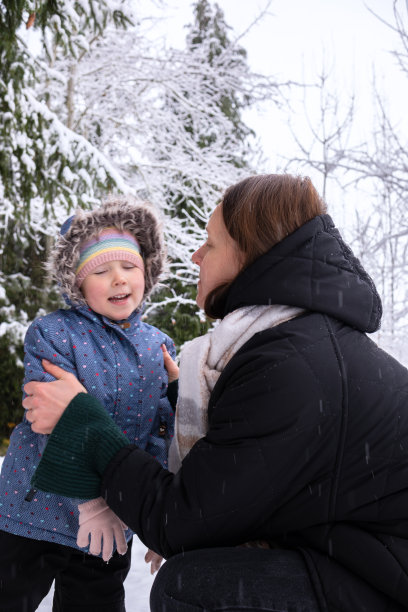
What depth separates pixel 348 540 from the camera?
127cm

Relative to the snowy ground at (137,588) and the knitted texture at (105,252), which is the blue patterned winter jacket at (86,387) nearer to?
the knitted texture at (105,252)

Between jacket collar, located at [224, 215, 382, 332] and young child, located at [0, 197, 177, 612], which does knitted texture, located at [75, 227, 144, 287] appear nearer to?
young child, located at [0, 197, 177, 612]

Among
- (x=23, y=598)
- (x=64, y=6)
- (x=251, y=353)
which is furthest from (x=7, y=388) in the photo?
(x=251, y=353)

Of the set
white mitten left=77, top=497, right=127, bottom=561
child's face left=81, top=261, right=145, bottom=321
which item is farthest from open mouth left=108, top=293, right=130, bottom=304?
white mitten left=77, top=497, right=127, bottom=561

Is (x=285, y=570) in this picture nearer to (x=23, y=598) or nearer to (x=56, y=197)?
(x=23, y=598)

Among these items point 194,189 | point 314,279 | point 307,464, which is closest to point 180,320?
point 194,189

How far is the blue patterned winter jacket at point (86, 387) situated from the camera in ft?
5.96

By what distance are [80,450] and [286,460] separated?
23.6 inches

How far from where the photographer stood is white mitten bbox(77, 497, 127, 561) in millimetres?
1594

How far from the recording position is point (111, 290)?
1988mm

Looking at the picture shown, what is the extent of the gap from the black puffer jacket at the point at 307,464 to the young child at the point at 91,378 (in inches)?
18.6

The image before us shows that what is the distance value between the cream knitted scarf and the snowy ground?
1.28 m

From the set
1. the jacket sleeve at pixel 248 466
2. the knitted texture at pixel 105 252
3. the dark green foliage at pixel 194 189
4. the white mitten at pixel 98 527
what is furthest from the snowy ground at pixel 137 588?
the dark green foliage at pixel 194 189

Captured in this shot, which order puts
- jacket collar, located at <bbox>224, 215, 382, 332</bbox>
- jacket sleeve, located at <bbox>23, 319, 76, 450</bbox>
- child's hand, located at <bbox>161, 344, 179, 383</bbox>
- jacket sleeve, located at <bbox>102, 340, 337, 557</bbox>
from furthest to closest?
child's hand, located at <bbox>161, 344, 179, 383</bbox>
jacket sleeve, located at <bbox>23, 319, 76, 450</bbox>
jacket collar, located at <bbox>224, 215, 382, 332</bbox>
jacket sleeve, located at <bbox>102, 340, 337, 557</bbox>
